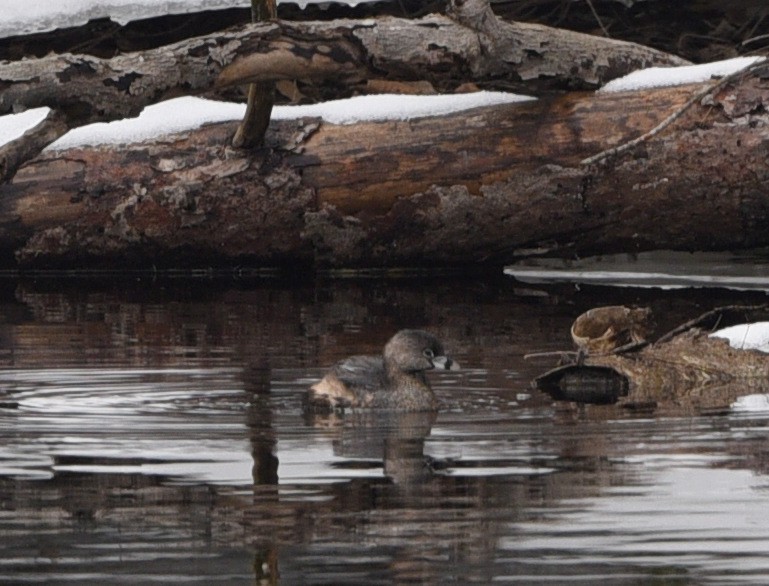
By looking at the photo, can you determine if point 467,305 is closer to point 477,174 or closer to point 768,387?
point 477,174

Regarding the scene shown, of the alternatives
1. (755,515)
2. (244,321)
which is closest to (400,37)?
(244,321)

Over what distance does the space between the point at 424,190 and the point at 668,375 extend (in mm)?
4275

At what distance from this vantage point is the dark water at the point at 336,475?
3826mm

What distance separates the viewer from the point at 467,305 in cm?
1018

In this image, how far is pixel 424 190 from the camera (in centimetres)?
1101

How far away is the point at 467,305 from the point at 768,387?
3.53m

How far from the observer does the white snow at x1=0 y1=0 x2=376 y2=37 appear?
508 inches

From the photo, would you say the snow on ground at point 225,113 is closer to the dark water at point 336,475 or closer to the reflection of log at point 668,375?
the dark water at point 336,475

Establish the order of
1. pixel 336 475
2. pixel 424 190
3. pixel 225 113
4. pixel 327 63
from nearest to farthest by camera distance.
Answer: pixel 336 475
pixel 327 63
pixel 424 190
pixel 225 113

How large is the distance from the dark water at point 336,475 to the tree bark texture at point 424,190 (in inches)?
80.4

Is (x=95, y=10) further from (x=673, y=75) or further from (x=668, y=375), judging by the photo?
(x=668, y=375)

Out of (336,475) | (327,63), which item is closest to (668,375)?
(336,475)

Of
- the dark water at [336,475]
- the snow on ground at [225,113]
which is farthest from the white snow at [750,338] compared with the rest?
the snow on ground at [225,113]

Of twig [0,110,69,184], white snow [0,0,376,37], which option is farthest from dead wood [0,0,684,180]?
white snow [0,0,376,37]
